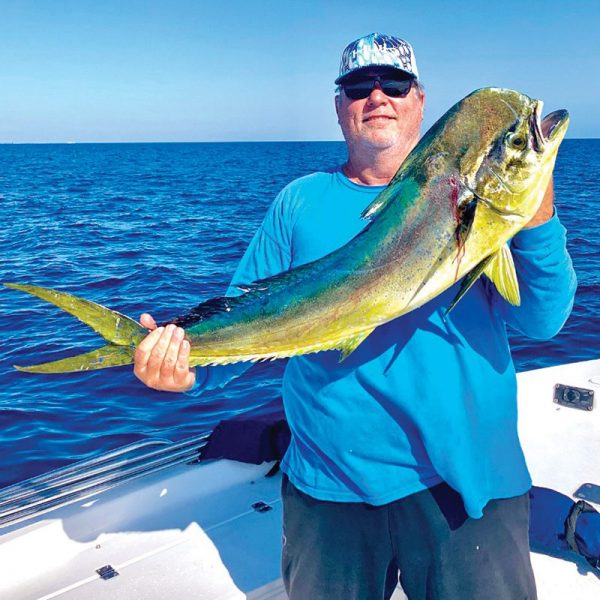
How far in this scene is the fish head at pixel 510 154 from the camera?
2014 mm

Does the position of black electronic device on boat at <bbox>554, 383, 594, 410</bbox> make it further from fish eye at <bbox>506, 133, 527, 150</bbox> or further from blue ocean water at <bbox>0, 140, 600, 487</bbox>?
blue ocean water at <bbox>0, 140, 600, 487</bbox>

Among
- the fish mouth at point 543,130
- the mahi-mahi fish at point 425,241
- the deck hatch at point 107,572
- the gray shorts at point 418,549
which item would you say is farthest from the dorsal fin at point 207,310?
the deck hatch at point 107,572

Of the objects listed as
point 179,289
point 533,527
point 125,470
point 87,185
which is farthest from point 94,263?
point 87,185

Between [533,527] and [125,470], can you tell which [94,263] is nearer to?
[125,470]

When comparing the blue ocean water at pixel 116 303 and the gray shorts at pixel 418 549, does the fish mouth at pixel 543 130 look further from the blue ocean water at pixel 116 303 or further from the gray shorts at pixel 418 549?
the blue ocean water at pixel 116 303

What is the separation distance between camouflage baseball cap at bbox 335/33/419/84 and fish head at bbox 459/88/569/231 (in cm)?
74

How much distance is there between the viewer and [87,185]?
47594 mm

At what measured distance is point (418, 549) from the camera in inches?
98.0

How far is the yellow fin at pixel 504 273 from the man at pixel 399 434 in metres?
0.16

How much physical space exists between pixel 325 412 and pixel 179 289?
12.9m

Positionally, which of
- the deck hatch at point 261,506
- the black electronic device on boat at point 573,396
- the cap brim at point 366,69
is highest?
the cap brim at point 366,69

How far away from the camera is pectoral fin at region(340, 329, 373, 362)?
7.64 ft

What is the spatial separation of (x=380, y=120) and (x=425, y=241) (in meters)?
0.78

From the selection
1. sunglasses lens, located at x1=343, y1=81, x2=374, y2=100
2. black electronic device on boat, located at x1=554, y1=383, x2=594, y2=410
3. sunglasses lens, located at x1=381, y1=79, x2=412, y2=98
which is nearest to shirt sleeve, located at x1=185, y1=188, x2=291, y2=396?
sunglasses lens, located at x1=343, y1=81, x2=374, y2=100
